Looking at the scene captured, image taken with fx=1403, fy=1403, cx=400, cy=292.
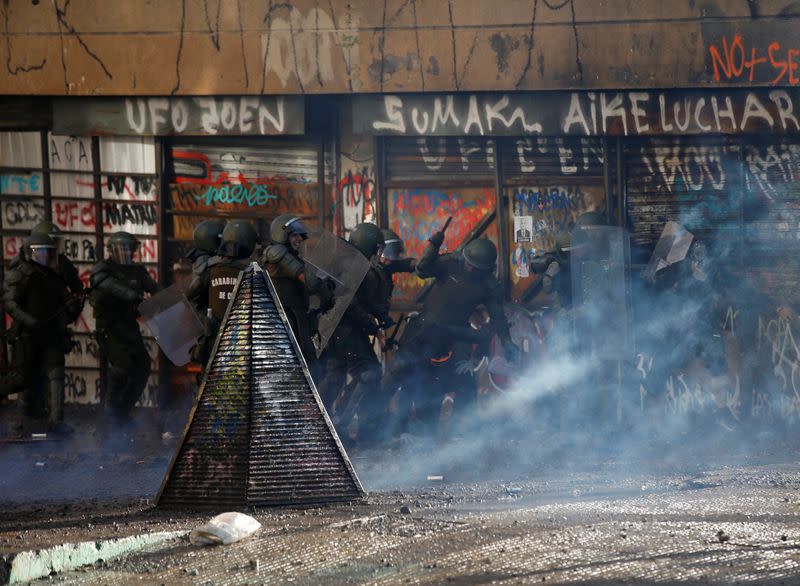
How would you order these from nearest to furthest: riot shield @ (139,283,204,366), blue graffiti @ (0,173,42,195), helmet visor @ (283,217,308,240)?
helmet visor @ (283,217,308,240)
riot shield @ (139,283,204,366)
blue graffiti @ (0,173,42,195)

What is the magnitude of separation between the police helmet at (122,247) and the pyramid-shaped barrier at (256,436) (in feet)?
14.3

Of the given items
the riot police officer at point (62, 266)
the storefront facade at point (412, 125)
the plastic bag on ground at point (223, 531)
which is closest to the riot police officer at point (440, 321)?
the storefront facade at point (412, 125)

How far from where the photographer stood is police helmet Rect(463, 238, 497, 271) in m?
12.1

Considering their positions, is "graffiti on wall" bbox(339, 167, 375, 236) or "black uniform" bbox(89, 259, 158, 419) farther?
"graffiti on wall" bbox(339, 167, 375, 236)

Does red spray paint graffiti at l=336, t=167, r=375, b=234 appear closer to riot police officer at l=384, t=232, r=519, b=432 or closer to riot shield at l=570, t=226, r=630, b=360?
riot police officer at l=384, t=232, r=519, b=432

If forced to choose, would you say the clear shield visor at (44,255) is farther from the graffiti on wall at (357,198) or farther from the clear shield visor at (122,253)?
the graffiti on wall at (357,198)

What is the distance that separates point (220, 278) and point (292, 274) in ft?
1.90

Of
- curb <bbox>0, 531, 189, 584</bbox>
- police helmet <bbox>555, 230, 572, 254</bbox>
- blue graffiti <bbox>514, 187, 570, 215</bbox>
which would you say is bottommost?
curb <bbox>0, 531, 189, 584</bbox>

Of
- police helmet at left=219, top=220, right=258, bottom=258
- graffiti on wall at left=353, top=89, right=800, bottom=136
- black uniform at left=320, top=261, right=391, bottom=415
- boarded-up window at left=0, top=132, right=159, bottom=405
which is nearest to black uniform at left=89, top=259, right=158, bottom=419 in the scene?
police helmet at left=219, top=220, right=258, bottom=258

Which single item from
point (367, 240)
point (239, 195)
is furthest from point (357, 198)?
point (367, 240)

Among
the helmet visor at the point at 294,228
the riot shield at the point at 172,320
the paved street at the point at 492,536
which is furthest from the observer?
the riot shield at the point at 172,320

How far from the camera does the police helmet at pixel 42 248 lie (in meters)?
12.2

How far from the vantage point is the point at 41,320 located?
12.1 m

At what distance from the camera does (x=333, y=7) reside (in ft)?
43.8
